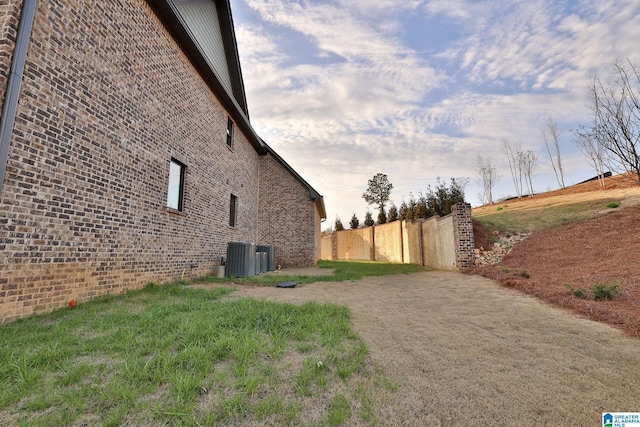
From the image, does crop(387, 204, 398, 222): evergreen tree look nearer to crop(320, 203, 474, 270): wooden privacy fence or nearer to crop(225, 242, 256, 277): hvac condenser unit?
crop(320, 203, 474, 270): wooden privacy fence

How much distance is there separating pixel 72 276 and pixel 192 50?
6682 millimetres

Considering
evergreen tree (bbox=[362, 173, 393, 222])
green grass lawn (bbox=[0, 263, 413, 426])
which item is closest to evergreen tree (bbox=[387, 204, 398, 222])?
evergreen tree (bbox=[362, 173, 393, 222])

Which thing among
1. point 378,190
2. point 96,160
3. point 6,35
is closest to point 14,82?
point 6,35

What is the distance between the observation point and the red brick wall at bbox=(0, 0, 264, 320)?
3580 millimetres

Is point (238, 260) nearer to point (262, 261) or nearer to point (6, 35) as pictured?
point (262, 261)

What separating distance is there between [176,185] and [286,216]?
773cm

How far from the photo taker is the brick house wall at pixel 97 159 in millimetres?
3570

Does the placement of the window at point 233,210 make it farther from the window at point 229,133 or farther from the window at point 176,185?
the window at point 176,185

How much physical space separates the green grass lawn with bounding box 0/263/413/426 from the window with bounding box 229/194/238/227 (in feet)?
24.8

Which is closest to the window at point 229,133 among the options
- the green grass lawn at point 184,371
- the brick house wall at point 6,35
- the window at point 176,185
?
the window at point 176,185

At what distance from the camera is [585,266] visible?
261 inches

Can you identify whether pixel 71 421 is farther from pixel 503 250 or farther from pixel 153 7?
pixel 503 250

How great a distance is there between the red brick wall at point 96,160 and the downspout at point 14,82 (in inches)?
4.1

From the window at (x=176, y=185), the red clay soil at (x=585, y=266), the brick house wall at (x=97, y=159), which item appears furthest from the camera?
the window at (x=176, y=185)
